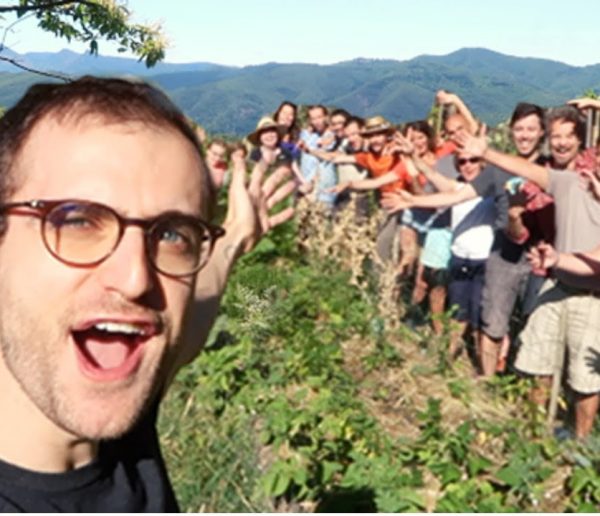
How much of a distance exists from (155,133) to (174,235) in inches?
5.3

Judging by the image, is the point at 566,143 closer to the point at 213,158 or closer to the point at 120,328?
the point at 213,158

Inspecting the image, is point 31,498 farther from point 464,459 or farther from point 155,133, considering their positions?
point 464,459

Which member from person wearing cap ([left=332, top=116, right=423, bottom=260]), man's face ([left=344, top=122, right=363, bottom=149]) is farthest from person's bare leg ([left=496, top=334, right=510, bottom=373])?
man's face ([left=344, top=122, right=363, bottom=149])

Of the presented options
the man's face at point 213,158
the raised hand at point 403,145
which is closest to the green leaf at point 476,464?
the man's face at point 213,158

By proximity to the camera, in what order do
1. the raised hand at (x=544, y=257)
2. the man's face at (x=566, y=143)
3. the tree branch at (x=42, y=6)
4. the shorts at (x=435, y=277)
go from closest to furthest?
the tree branch at (x=42, y=6)
the raised hand at (x=544, y=257)
the man's face at (x=566, y=143)
the shorts at (x=435, y=277)

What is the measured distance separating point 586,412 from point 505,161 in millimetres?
1302

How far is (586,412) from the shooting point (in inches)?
186

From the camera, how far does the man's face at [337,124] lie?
7.74 metres

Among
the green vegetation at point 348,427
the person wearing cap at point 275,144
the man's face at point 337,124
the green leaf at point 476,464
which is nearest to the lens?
the green vegetation at point 348,427

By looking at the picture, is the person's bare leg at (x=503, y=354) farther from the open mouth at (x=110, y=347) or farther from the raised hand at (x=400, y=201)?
the open mouth at (x=110, y=347)

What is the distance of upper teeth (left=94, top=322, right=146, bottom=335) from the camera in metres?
1.16

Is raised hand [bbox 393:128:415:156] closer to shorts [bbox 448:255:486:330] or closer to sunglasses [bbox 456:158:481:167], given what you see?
sunglasses [bbox 456:158:481:167]

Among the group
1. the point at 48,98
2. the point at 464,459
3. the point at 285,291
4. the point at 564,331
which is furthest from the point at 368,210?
the point at 48,98

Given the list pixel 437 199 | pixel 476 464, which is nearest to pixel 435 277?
pixel 437 199
